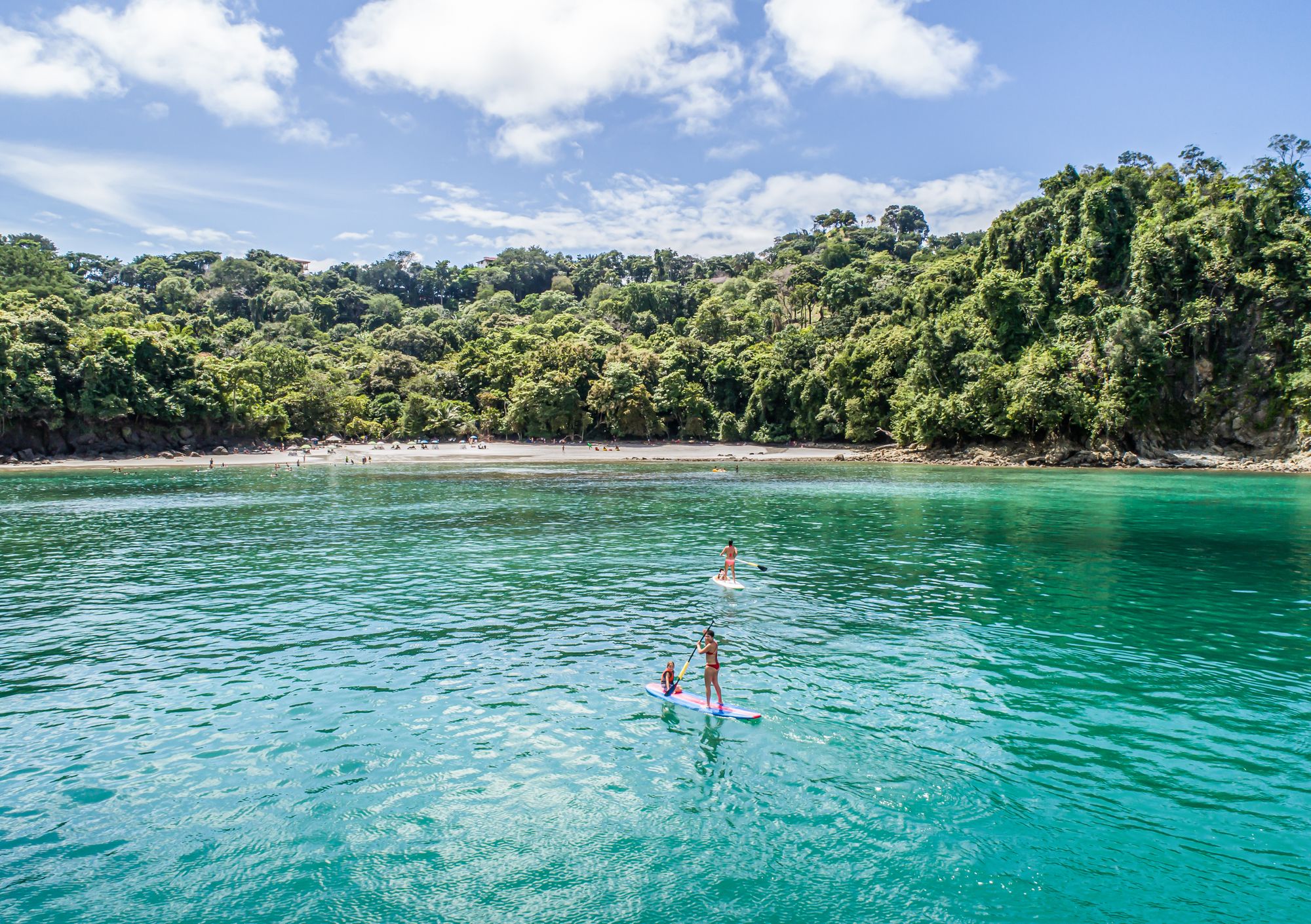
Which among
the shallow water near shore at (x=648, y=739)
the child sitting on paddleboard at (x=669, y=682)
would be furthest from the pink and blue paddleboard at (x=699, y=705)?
the shallow water near shore at (x=648, y=739)

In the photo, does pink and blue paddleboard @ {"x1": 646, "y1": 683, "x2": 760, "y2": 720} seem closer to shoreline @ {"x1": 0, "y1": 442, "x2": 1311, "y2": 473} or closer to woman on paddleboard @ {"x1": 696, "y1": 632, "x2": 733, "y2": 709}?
woman on paddleboard @ {"x1": 696, "y1": 632, "x2": 733, "y2": 709}

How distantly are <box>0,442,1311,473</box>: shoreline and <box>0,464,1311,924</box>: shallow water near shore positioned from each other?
171 feet

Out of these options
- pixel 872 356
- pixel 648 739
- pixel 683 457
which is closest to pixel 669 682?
pixel 648 739

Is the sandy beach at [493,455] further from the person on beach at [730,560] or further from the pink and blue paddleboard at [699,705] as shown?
the pink and blue paddleboard at [699,705]

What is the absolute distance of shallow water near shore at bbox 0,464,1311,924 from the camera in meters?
9.43

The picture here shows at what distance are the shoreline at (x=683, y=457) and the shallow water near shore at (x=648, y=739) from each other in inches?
2052

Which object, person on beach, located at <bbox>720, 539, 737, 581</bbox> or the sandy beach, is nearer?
person on beach, located at <bbox>720, 539, 737, 581</bbox>

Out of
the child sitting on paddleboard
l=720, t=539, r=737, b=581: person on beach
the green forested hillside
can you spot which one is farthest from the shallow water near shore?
the green forested hillside

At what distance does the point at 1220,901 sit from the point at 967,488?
5311 cm

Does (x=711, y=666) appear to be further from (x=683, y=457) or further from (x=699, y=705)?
(x=683, y=457)

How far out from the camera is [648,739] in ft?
45.3

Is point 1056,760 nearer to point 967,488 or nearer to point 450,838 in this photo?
point 450,838

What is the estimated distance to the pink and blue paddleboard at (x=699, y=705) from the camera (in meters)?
14.7

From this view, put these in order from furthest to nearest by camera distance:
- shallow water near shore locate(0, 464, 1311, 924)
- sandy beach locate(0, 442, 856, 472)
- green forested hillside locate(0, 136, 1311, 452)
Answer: sandy beach locate(0, 442, 856, 472) → green forested hillside locate(0, 136, 1311, 452) → shallow water near shore locate(0, 464, 1311, 924)
